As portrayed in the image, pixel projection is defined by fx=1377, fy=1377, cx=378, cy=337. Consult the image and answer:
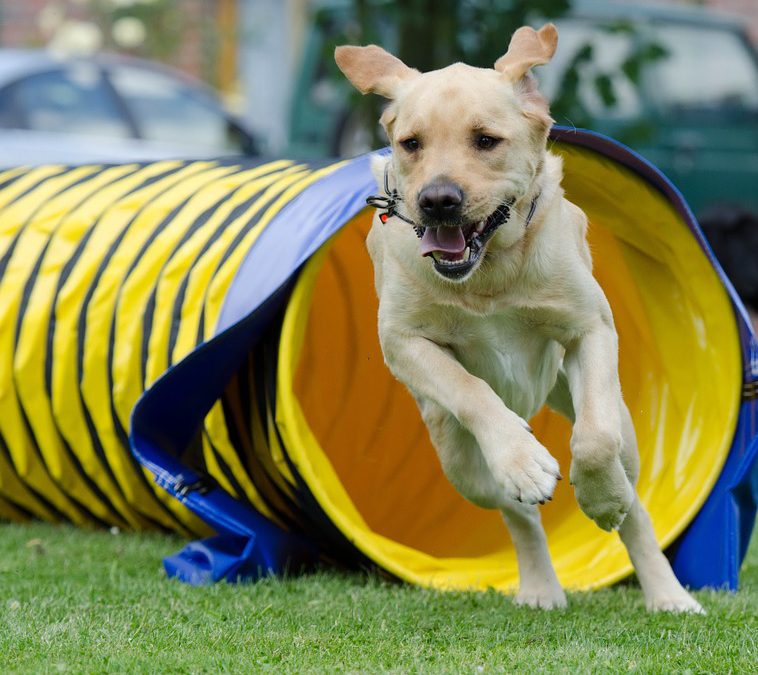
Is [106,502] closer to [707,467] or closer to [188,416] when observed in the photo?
[188,416]

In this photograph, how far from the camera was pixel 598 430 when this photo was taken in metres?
3.55

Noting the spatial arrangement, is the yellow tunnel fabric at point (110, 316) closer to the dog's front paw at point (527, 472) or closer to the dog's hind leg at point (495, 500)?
the dog's hind leg at point (495, 500)

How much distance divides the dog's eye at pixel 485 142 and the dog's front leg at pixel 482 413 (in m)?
0.59

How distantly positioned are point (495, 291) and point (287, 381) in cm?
95

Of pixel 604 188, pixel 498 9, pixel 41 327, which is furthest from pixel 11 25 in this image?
pixel 604 188

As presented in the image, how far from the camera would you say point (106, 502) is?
18.3 ft

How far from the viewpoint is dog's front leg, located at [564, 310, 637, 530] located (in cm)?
354

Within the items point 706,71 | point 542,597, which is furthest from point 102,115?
point 542,597

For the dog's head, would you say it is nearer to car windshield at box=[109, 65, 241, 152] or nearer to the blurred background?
the blurred background

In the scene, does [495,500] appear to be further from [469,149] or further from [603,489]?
[469,149]

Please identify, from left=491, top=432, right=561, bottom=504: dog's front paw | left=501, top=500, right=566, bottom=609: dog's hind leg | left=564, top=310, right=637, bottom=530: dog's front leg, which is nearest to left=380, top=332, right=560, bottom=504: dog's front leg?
left=491, top=432, right=561, bottom=504: dog's front paw

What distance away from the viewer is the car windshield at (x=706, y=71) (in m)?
10.6

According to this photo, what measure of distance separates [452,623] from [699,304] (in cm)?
167

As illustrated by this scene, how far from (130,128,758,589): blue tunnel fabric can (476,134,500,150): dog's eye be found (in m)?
0.88
